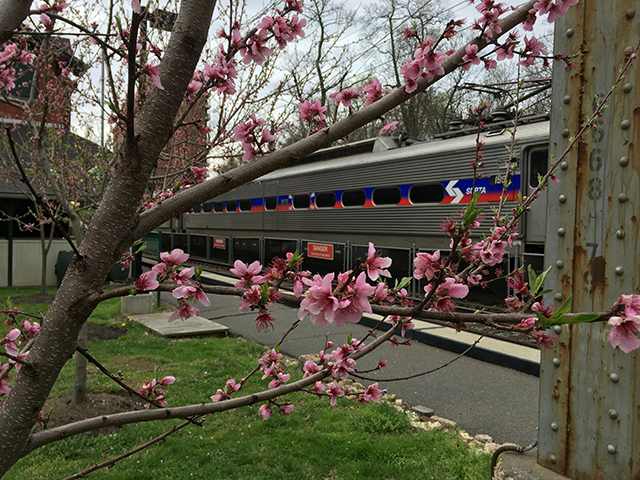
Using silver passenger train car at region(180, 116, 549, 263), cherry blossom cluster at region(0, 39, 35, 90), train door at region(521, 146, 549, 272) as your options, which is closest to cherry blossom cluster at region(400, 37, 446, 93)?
cherry blossom cluster at region(0, 39, 35, 90)

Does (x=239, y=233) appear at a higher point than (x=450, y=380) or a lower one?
higher

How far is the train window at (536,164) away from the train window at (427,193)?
1.98 m

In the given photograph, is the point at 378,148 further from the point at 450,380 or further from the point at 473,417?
the point at 473,417

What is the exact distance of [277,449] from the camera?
156 inches

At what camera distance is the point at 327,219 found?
14078 mm

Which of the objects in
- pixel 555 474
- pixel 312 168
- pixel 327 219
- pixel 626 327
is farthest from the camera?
pixel 312 168

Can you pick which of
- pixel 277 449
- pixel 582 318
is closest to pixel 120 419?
pixel 582 318

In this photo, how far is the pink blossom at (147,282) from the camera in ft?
3.98

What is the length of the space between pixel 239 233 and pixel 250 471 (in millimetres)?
16037

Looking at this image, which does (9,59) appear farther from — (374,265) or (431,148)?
(431,148)

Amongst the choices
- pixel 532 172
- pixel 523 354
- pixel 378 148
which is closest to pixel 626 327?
pixel 523 354

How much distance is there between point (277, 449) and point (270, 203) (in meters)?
13.5

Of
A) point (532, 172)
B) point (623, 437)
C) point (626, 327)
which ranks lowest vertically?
point (623, 437)

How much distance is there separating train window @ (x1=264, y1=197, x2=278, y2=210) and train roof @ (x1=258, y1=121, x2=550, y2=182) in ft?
3.63
